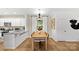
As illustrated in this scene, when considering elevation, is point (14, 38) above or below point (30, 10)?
below

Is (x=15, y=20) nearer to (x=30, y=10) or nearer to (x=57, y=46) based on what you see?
(x=30, y=10)

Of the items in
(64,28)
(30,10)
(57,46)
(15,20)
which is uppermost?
(30,10)

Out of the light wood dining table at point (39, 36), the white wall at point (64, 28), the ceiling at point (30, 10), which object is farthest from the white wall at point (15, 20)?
the white wall at point (64, 28)

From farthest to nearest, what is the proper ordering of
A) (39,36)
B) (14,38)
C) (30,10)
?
1. (14,38)
2. (39,36)
3. (30,10)

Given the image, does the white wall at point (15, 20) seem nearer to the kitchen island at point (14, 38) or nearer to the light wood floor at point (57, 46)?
the kitchen island at point (14, 38)

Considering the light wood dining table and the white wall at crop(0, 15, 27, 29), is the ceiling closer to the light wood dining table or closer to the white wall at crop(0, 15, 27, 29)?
the white wall at crop(0, 15, 27, 29)

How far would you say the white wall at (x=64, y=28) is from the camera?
179 centimetres

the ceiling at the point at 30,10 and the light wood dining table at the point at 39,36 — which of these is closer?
the ceiling at the point at 30,10

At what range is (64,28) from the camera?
1.93m

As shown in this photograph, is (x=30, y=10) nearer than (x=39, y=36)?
Yes

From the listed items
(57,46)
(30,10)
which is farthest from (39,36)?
(30,10)

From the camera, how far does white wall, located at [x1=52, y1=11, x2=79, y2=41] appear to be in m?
1.79
